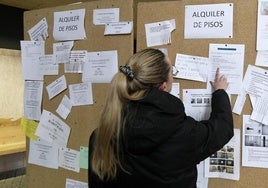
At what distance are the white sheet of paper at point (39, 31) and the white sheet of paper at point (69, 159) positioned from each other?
660mm

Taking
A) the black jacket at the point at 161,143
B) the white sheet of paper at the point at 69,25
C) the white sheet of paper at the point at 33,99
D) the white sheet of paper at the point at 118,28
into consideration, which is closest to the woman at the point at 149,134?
the black jacket at the point at 161,143

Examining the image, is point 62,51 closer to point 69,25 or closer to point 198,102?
point 69,25

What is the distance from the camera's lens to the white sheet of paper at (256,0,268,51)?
138 centimetres

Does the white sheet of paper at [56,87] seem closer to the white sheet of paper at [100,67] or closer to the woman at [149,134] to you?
the white sheet of paper at [100,67]

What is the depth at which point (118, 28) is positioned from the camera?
64.7 inches

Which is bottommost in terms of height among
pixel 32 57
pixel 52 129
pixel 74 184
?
pixel 74 184

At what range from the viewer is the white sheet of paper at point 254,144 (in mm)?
1392


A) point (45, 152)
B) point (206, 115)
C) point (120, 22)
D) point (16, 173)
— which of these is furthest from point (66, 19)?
point (16, 173)

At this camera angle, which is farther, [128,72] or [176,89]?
[176,89]

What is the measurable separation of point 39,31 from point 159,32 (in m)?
0.78

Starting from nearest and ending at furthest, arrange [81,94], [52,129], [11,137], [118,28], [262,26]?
[262,26], [118,28], [81,94], [52,129], [11,137]

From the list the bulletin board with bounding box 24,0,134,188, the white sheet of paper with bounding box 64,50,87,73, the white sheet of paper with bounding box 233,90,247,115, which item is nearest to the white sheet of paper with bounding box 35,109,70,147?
the bulletin board with bounding box 24,0,134,188

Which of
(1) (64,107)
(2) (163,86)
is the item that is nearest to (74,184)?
(1) (64,107)

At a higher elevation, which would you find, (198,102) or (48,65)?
(48,65)
